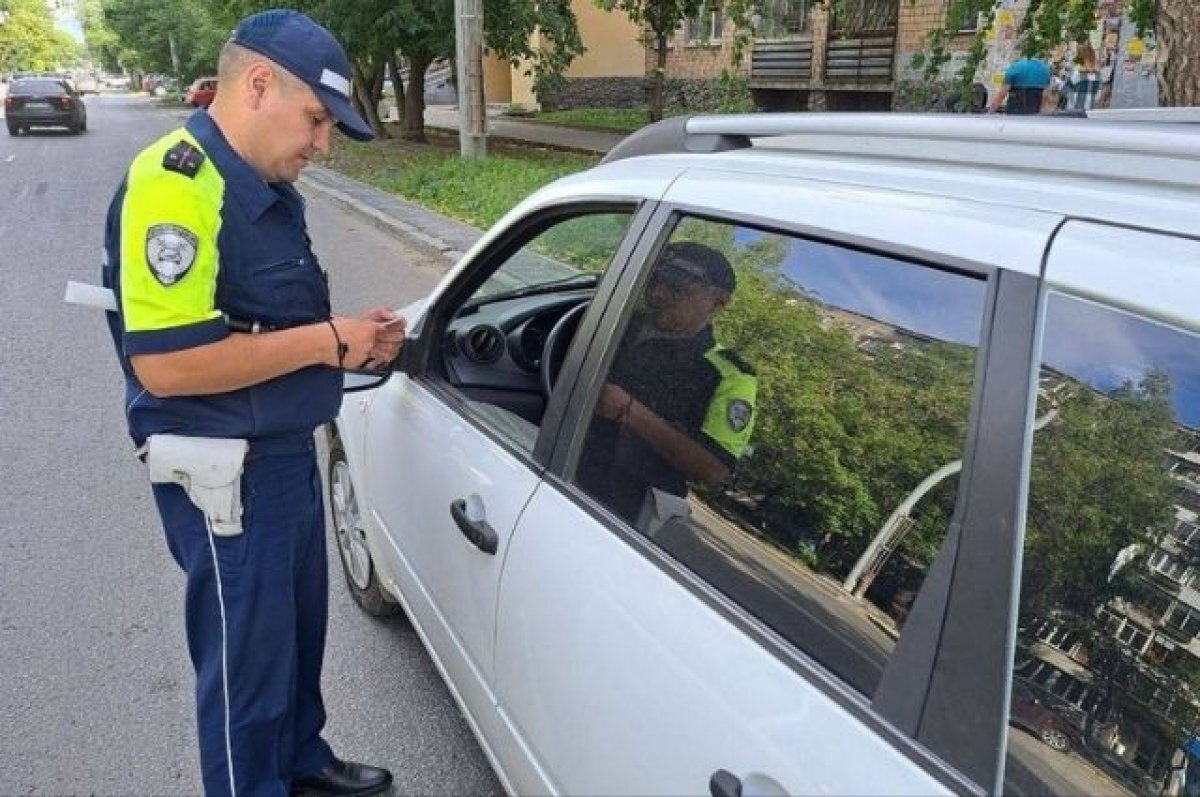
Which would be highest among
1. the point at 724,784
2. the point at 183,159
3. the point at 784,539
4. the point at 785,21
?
the point at 785,21

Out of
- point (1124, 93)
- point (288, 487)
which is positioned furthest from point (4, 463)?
point (1124, 93)

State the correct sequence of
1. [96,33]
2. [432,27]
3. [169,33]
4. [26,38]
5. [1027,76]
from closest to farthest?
[1027,76]
[432,27]
[169,33]
[26,38]
[96,33]

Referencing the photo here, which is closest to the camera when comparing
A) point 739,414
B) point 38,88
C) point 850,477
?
point 850,477

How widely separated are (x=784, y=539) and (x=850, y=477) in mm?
146

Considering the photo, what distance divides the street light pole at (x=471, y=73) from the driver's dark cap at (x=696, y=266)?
452 inches

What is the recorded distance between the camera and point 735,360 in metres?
1.72

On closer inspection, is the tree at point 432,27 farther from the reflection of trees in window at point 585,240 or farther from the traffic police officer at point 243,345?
the traffic police officer at point 243,345

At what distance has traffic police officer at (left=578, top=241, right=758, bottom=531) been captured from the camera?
5.63 feet

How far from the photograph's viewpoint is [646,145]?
212 cm

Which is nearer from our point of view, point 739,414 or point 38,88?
point 739,414

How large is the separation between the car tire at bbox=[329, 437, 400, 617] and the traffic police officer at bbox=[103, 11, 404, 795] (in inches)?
39.6

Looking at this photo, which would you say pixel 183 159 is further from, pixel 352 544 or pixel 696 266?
pixel 352 544

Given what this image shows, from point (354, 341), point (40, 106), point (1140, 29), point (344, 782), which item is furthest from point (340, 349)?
point (40, 106)

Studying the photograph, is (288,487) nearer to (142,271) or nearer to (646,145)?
(142,271)
